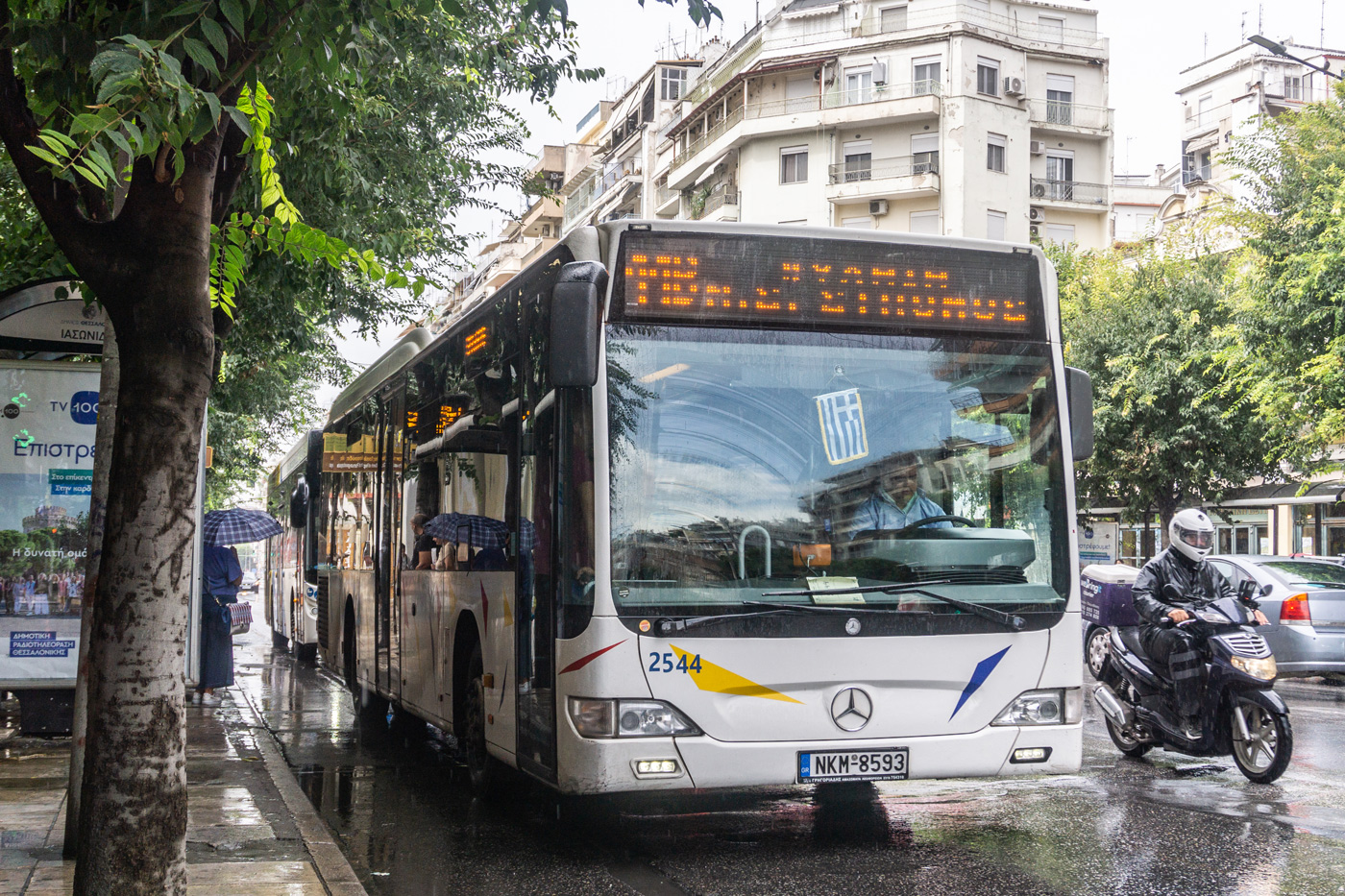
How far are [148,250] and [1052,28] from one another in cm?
5626

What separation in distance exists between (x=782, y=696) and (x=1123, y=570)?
344 inches

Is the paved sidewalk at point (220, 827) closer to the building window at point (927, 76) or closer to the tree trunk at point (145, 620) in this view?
the tree trunk at point (145, 620)

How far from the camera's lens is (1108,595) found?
1275cm

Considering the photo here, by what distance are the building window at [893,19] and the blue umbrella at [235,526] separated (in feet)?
143

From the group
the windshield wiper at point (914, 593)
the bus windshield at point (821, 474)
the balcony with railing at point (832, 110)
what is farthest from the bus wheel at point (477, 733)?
the balcony with railing at point (832, 110)

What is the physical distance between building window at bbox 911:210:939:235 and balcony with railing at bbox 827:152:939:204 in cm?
73

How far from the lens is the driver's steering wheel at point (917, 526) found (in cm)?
670

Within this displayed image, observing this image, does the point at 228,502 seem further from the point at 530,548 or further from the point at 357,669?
the point at 530,548

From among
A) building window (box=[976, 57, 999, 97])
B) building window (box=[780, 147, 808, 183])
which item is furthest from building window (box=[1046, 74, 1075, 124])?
building window (box=[780, 147, 808, 183])

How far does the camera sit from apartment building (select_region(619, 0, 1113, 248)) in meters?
53.1

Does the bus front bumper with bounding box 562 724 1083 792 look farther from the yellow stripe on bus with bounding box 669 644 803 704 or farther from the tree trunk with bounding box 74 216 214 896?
the tree trunk with bounding box 74 216 214 896

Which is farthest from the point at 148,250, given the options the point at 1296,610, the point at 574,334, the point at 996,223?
the point at 996,223

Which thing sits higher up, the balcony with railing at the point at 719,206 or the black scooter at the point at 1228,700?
the balcony with railing at the point at 719,206

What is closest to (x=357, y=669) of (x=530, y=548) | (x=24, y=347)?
(x=24, y=347)
